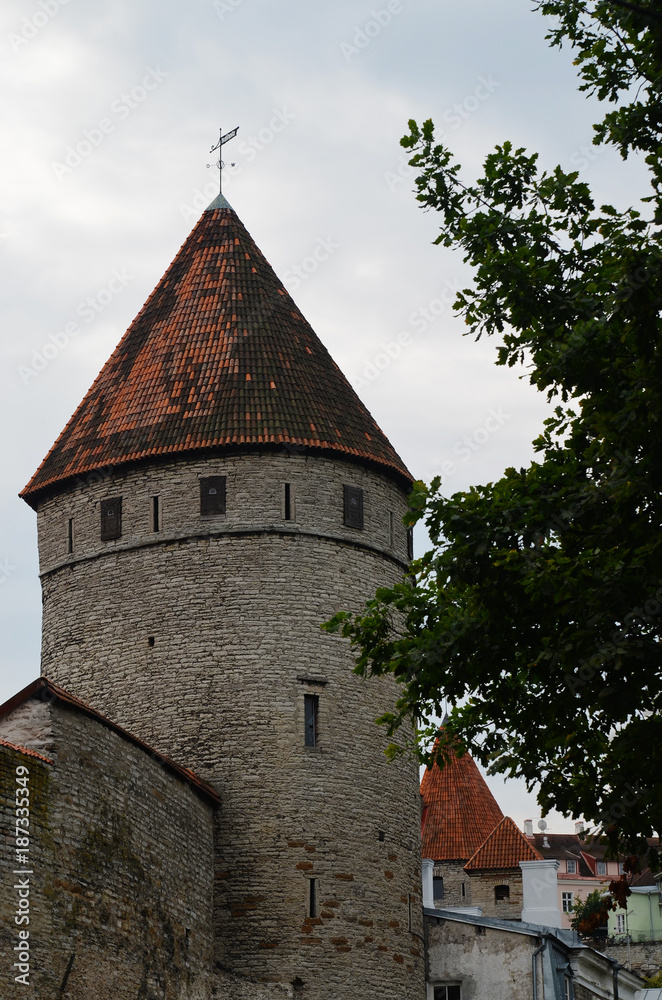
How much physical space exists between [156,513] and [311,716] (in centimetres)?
386

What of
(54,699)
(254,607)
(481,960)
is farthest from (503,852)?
(54,699)

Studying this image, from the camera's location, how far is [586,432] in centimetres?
1291

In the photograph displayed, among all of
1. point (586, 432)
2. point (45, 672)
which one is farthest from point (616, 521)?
point (45, 672)

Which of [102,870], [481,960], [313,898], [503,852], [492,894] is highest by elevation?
[503,852]

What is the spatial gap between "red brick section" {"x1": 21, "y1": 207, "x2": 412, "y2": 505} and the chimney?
8808 millimetres

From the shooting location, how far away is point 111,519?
24.0 meters

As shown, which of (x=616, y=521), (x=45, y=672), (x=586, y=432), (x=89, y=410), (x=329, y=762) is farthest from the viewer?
(x=89, y=410)

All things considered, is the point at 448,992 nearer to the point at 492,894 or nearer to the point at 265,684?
the point at 265,684

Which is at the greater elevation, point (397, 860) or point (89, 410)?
point (89, 410)

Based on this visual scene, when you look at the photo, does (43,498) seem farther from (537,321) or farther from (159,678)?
(537,321)

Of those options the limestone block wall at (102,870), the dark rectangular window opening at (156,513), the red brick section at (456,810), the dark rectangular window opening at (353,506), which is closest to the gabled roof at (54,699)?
the limestone block wall at (102,870)

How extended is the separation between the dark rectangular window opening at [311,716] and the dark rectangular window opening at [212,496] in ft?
10.1

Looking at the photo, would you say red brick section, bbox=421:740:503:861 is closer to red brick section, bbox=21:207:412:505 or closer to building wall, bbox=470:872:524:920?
building wall, bbox=470:872:524:920

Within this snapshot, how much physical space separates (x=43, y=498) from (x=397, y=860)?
8.01 meters
